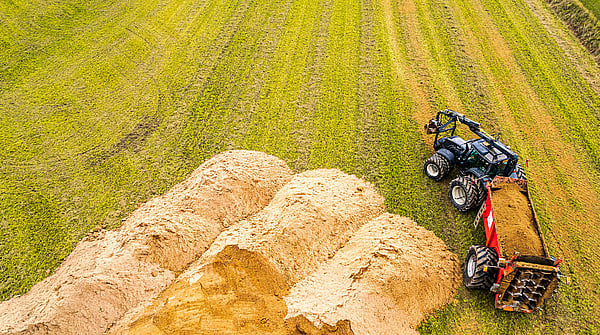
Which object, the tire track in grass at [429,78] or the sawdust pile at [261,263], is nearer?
the sawdust pile at [261,263]

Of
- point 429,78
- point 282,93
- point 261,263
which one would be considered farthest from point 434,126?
point 261,263

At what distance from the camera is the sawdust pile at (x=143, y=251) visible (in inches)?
312

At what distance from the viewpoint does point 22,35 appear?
18.5 meters

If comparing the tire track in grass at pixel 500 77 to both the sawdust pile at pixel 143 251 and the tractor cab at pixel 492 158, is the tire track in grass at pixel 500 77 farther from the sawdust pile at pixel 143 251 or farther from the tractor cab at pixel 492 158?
the sawdust pile at pixel 143 251

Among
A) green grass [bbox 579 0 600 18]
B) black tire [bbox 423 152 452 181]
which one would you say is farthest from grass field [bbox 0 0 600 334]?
green grass [bbox 579 0 600 18]

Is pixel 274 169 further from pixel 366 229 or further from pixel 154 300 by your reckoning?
pixel 154 300

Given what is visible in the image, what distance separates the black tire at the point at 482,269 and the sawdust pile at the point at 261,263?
2.93 metres

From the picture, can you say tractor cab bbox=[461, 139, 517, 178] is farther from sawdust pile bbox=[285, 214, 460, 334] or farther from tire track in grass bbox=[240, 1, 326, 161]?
tire track in grass bbox=[240, 1, 326, 161]

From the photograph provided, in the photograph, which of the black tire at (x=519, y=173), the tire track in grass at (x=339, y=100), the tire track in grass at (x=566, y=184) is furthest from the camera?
the tire track in grass at (x=339, y=100)

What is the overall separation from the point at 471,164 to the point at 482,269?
3778mm

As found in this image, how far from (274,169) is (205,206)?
2.77m

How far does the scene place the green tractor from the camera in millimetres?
10133

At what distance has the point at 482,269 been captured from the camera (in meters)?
8.32

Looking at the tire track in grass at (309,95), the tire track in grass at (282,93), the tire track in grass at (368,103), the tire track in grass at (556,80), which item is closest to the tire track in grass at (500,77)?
the tire track in grass at (556,80)
